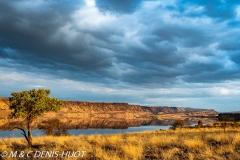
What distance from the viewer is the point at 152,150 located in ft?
46.8

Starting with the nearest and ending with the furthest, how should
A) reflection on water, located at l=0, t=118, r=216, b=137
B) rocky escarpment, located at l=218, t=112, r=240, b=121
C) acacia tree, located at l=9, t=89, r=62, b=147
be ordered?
acacia tree, located at l=9, t=89, r=62, b=147 < rocky escarpment, located at l=218, t=112, r=240, b=121 < reflection on water, located at l=0, t=118, r=216, b=137

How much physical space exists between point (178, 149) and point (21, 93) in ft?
43.2

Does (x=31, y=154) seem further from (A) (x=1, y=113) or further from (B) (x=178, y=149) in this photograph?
(A) (x=1, y=113)

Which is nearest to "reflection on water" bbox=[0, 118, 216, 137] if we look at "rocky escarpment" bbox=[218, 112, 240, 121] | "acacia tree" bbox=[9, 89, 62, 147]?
"acacia tree" bbox=[9, 89, 62, 147]

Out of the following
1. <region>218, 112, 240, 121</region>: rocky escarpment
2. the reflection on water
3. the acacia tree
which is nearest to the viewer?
the acacia tree

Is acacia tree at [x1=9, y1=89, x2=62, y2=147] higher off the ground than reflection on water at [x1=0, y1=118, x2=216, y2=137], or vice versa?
acacia tree at [x1=9, y1=89, x2=62, y2=147]

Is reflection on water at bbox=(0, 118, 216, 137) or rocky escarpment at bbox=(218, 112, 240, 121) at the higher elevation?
rocky escarpment at bbox=(218, 112, 240, 121)

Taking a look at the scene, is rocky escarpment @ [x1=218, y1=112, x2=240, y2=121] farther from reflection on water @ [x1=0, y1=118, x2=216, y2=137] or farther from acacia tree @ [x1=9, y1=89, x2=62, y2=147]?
acacia tree @ [x1=9, y1=89, x2=62, y2=147]

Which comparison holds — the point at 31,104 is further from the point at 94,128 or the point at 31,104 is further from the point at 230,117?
the point at 230,117

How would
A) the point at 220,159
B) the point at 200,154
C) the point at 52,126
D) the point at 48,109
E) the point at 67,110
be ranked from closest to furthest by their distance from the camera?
the point at 220,159 < the point at 200,154 < the point at 48,109 < the point at 52,126 < the point at 67,110

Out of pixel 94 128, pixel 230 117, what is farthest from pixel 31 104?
pixel 230 117

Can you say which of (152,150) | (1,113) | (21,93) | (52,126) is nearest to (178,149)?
(152,150)

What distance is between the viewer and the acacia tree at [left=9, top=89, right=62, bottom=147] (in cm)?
1933

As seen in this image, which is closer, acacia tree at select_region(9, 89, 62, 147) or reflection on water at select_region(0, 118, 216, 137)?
acacia tree at select_region(9, 89, 62, 147)
